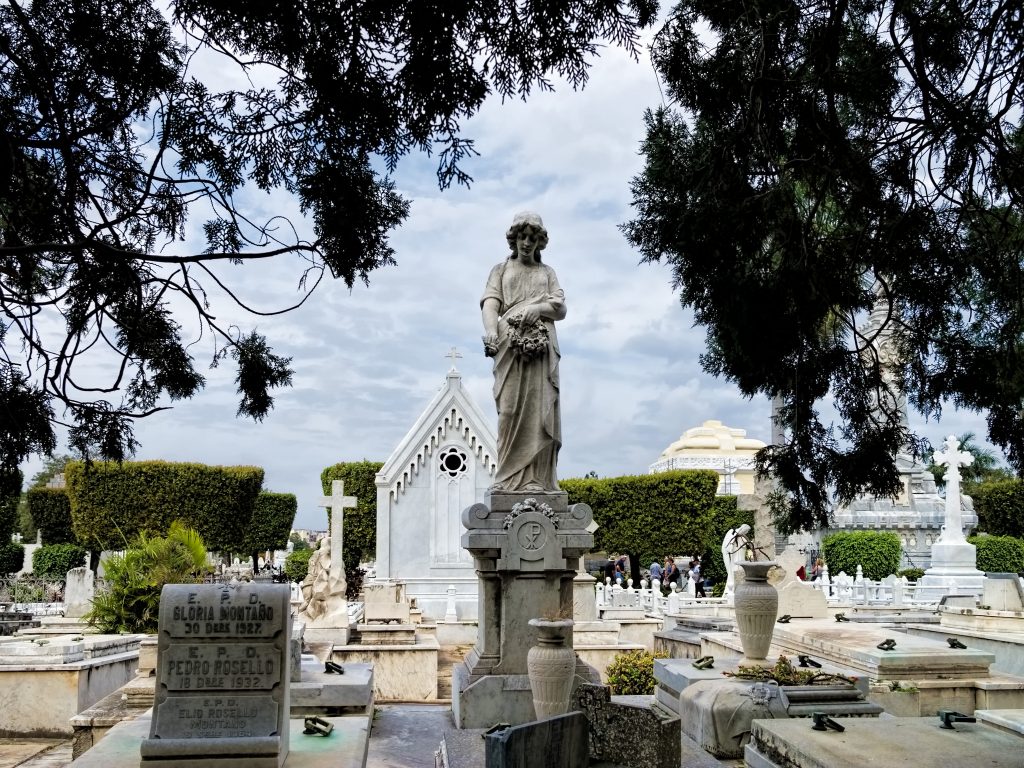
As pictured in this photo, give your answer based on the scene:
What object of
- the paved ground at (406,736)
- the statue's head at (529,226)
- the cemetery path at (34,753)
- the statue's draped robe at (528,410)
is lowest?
the cemetery path at (34,753)

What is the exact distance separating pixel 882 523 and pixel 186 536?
110 feet

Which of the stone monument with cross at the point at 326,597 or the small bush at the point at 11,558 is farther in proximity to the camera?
the small bush at the point at 11,558

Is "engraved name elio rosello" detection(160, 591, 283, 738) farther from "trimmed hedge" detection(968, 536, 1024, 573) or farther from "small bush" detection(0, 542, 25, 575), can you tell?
"small bush" detection(0, 542, 25, 575)

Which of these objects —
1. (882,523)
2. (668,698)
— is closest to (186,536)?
(668,698)

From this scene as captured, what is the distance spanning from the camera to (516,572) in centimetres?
722

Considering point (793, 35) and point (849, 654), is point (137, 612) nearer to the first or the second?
point (849, 654)

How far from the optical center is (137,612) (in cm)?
1129

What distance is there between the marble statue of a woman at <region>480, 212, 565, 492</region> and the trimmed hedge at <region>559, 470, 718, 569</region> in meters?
25.3

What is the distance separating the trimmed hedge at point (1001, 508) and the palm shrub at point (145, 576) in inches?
1340

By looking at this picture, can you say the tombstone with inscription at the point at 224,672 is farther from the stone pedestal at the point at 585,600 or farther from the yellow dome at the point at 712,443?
the yellow dome at the point at 712,443

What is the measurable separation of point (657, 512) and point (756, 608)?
25.9 meters

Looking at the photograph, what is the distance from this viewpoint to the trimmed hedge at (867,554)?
3075cm

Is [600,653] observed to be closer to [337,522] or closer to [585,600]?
[585,600]

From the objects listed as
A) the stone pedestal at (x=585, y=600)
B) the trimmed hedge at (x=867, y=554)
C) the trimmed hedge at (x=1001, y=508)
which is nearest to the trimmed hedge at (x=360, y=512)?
the trimmed hedge at (x=867, y=554)
